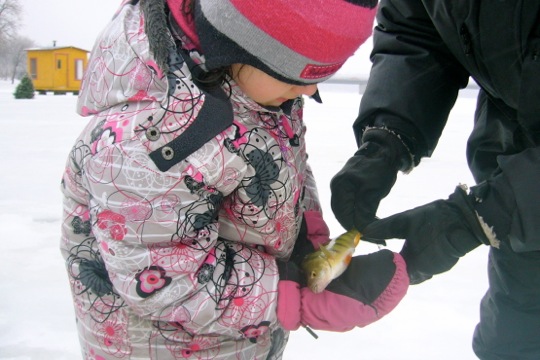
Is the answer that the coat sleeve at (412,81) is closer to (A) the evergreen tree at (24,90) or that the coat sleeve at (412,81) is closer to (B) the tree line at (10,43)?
(A) the evergreen tree at (24,90)

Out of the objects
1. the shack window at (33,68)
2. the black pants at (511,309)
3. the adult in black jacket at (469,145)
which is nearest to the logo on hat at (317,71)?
the adult in black jacket at (469,145)

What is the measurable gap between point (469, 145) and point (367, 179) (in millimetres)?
316

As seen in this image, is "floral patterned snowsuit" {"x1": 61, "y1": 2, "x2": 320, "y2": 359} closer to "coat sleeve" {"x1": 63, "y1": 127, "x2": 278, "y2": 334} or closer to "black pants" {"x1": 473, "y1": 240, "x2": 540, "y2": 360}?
"coat sleeve" {"x1": 63, "y1": 127, "x2": 278, "y2": 334}

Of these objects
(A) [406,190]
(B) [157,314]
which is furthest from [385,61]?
(A) [406,190]

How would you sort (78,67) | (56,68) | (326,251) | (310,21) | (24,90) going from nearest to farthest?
(310,21) < (326,251) < (24,90) < (56,68) < (78,67)

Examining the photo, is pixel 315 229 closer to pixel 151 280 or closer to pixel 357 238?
→ pixel 357 238

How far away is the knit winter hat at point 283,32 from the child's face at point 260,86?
0.03 metres

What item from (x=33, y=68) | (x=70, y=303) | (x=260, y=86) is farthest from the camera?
(x=33, y=68)

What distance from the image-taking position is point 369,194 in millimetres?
1254

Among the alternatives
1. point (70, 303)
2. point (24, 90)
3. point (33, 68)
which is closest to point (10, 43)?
point (33, 68)

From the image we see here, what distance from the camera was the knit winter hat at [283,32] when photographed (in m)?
0.83

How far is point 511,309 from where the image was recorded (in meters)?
1.34

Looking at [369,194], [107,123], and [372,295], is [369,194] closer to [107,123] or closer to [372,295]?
[372,295]

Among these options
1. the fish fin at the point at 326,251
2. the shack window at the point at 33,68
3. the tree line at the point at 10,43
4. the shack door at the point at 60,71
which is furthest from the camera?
the tree line at the point at 10,43
